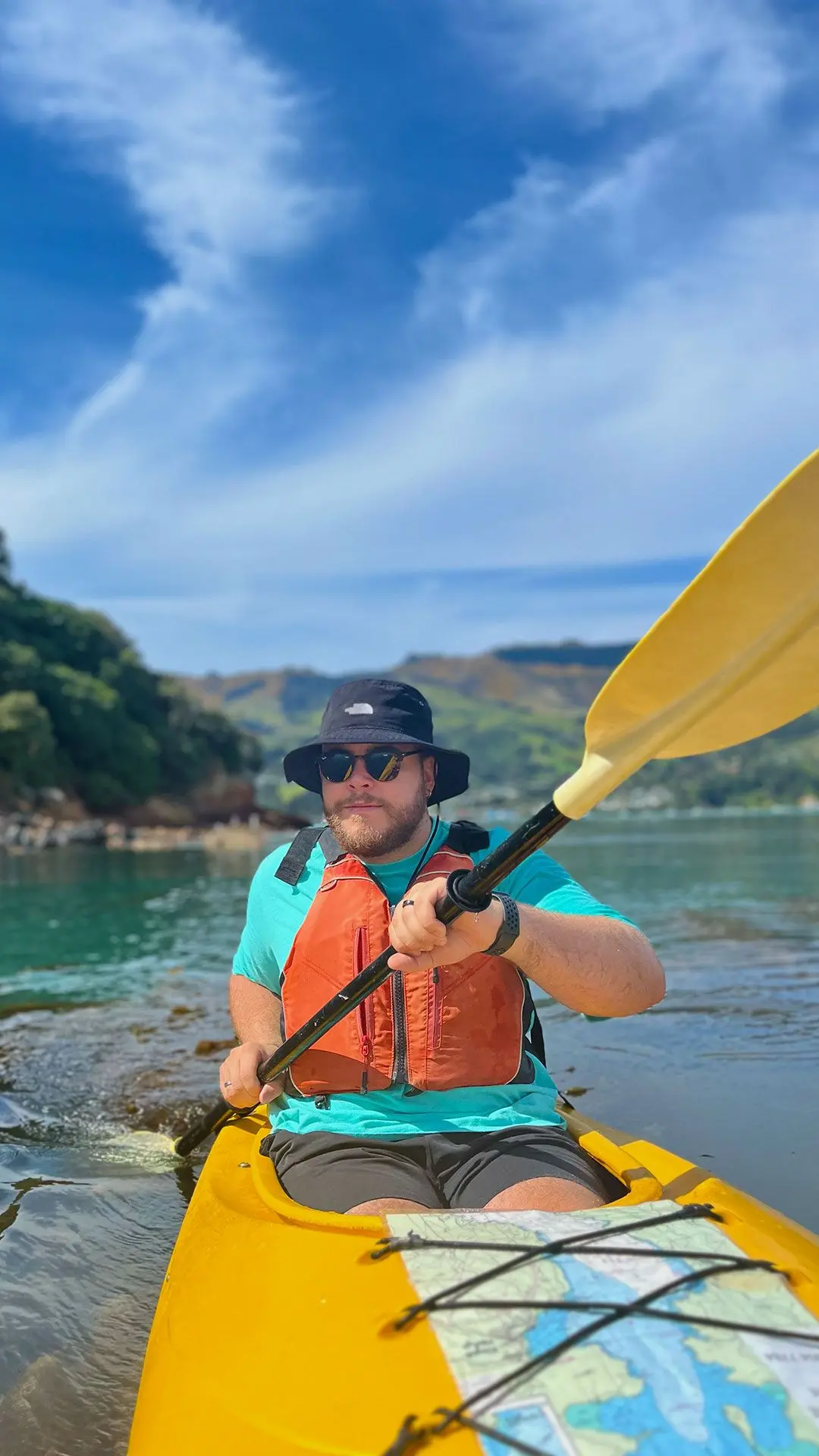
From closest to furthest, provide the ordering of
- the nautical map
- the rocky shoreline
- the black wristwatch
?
1. the nautical map
2. the black wristwatch
3. the rocky shoreline

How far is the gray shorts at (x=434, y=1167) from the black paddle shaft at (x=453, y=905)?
0.29m

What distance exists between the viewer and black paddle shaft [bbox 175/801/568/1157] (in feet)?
8.91

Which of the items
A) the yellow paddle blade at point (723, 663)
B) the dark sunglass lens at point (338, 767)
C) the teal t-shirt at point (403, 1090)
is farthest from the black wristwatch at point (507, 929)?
the dark sunglass lens at point (338, 767)

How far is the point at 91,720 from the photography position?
59.5m

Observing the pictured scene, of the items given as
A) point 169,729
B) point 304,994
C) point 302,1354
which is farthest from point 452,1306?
point 169,729

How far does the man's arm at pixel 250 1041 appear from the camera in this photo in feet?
11.2

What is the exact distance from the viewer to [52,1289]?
3910mm

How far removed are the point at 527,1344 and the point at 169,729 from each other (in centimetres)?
6939

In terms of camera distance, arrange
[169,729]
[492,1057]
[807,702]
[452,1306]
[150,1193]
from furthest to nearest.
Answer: [169,729], [150,1193], [492,1057], [807,702], [452,1306]

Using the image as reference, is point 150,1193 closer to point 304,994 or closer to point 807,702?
point 304,994

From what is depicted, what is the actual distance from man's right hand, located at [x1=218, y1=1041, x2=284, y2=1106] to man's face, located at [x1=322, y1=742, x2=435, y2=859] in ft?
2.45

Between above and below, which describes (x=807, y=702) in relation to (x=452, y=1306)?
above

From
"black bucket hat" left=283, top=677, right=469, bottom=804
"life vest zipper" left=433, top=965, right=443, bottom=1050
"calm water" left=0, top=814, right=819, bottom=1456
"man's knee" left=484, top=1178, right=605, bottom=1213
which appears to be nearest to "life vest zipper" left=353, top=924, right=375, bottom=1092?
"life vest zipper" left=433, top=965, right=443, bottom=1050

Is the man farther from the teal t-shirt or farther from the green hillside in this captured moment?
the green hillside
